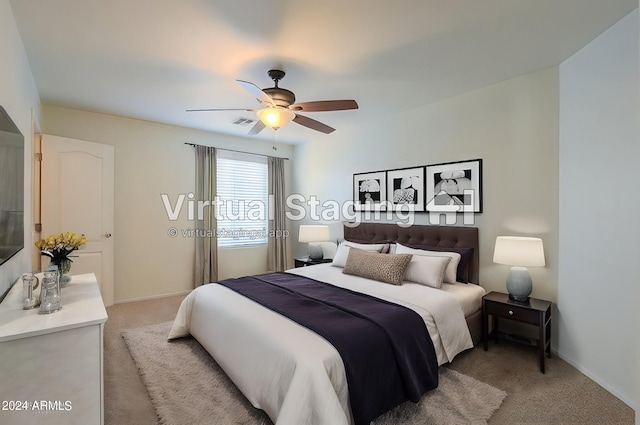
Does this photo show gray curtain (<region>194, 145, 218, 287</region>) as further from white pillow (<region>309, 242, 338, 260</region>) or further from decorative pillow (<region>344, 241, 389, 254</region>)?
decorative pillow (<region>344, 241, 389, 254</region>)

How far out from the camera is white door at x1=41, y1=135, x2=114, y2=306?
359 cm

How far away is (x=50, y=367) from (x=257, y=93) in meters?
2.11

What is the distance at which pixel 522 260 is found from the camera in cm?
263

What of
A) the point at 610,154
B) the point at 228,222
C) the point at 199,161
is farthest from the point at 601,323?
the point at 199,161

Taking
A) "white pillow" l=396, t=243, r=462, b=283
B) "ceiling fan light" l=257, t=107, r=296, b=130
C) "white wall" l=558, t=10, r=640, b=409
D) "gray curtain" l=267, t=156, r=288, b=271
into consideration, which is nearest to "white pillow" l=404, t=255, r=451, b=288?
"white pillow" l=396, t=243, r=462, b=283

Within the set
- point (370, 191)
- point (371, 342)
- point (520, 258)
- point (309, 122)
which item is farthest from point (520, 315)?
point (309, 122)

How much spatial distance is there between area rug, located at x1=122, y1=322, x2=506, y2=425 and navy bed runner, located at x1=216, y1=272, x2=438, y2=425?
0.13 m

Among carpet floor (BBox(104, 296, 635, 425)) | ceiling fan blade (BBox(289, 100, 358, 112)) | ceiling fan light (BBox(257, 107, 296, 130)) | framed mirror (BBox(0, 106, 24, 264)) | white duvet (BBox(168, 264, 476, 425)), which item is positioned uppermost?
ceiling fan blade (BBox(289, 100, 358, 112))

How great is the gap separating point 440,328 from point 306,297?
1.10 m

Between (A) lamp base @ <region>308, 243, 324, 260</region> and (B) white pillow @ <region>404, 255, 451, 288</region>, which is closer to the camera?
(B) white pillow @ <region>404, 255, 451, 288</region>

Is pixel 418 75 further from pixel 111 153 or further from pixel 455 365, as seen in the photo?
pixel 111 153

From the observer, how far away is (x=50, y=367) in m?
1.40

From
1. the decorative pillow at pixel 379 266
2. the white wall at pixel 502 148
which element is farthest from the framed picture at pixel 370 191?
the decorative pillow at pixel 379 266

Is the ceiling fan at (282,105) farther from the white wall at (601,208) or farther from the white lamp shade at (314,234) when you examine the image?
the white lamp shade at (314,234)
